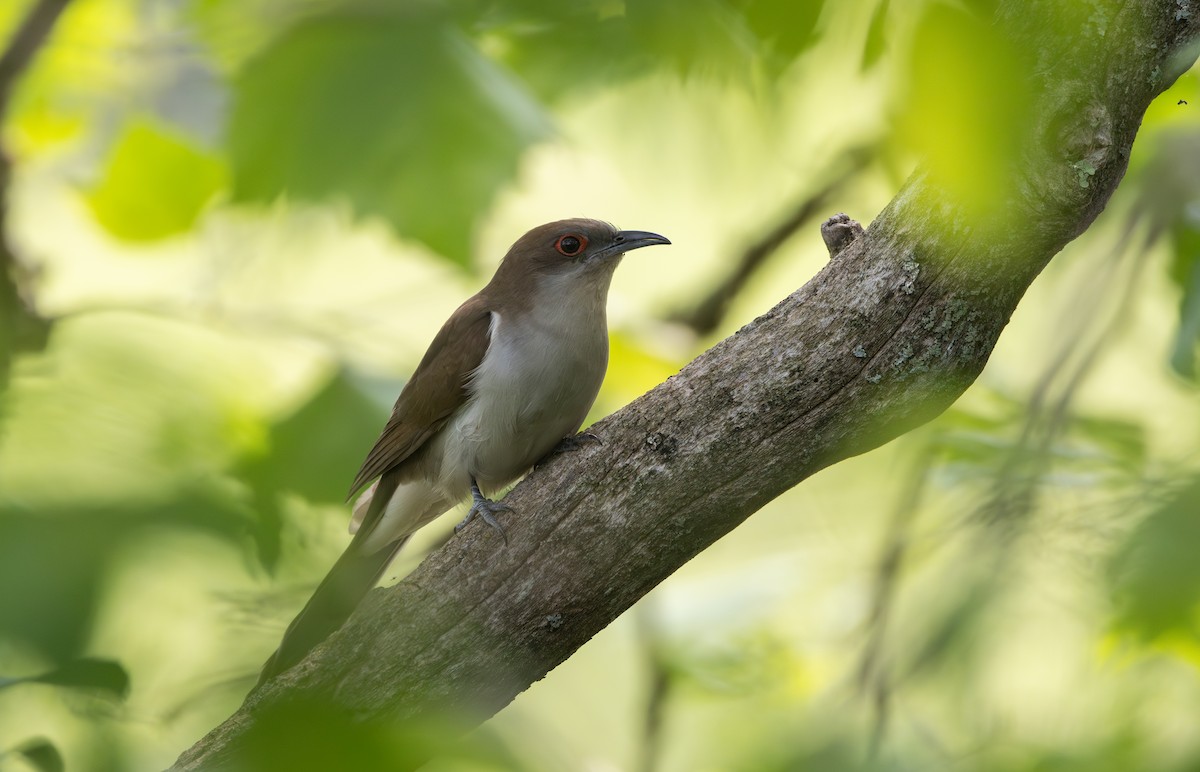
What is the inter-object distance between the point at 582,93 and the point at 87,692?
364 cm

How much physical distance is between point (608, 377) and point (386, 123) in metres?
2.82

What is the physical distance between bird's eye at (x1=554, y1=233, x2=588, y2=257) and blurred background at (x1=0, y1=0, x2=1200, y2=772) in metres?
0.28

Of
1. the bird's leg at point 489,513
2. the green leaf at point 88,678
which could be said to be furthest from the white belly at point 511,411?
the green leaf at point 88,678

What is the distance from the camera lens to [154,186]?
5430 millimetres

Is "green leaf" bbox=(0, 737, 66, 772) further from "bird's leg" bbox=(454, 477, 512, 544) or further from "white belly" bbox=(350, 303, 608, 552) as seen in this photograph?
"white belly" bbox=(350, 303, 608, 552)

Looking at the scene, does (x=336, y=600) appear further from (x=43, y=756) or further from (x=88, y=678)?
(x=88, y=678)

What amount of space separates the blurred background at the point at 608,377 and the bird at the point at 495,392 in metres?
0.24

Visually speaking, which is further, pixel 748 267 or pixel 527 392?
pixel 748 267

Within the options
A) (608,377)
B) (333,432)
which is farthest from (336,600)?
(608,377)

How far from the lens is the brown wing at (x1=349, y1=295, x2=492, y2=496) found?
4.01 meters

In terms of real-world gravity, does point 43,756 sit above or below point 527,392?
below

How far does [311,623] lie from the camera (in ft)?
10.2

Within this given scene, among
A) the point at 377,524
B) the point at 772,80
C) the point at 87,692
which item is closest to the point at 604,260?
the point at 377,524

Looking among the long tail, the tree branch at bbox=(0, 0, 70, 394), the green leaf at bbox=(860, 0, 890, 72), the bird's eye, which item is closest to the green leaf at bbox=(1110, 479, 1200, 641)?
the green leaf at bbox=(860, 0, 890, 72)
